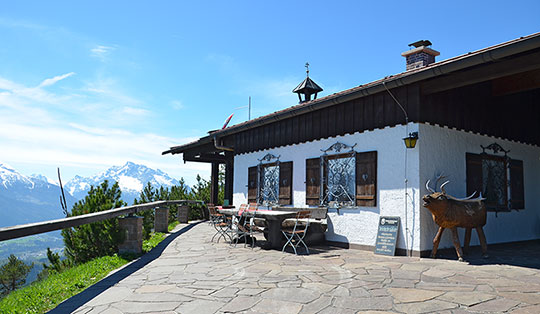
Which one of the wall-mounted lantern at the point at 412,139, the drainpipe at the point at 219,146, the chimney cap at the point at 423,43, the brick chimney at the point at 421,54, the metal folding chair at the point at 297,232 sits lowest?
the metal folding chair at the point at 297,232

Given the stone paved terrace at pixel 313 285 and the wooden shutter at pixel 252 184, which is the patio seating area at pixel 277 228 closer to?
the stone paved terrace at pixel 313 285

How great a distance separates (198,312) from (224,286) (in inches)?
38.7

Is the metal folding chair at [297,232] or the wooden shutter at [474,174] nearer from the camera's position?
the metal folding chair at [297,232]

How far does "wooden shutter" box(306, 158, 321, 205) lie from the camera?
8.73 meters

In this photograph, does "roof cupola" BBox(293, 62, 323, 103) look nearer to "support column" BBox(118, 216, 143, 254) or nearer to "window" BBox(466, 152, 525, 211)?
"window" BBox(466, 152, 525, 211)

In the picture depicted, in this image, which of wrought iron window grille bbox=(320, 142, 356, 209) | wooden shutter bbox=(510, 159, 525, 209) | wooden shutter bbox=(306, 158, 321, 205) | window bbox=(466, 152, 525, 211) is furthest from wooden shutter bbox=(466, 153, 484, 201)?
wooden shutter bbox=(306, 158, 321, 205)

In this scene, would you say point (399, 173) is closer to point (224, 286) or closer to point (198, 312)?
point (224, 286)

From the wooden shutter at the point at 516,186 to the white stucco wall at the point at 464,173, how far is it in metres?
0.16

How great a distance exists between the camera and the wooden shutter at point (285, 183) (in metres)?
9.53

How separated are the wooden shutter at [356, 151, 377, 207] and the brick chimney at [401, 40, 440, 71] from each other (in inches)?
92.9

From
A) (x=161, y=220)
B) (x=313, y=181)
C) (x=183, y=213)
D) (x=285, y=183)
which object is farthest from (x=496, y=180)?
(x=183, y=213)

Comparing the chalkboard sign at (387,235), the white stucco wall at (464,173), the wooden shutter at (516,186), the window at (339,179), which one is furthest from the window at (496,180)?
the window at (339,179)

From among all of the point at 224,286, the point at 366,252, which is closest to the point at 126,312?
the point at 224,286

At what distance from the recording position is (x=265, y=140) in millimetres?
Result: 10734
